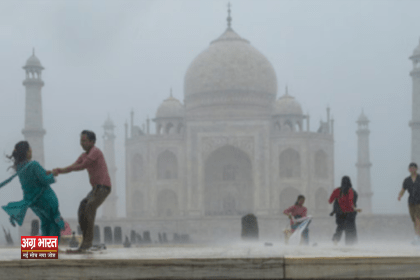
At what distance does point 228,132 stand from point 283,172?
314 cm

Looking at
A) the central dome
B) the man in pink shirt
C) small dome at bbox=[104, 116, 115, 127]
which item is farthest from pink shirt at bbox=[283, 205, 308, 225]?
small dome at bbox=[104, 116, 115, 127]

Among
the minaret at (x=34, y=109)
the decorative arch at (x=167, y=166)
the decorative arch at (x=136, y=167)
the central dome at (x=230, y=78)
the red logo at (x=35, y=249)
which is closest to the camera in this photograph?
the red logo at (x=35, y=249)

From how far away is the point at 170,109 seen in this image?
1119 inches

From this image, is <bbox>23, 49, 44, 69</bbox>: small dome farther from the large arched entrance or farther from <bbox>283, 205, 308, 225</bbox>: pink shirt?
<bbox>283, 205, 308, 225</bbox>: pink shirt

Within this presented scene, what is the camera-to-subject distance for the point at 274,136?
2519 centimetres

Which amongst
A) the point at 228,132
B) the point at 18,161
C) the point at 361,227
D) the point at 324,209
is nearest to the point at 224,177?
the point at 228,132

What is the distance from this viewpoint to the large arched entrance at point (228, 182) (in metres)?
25.7

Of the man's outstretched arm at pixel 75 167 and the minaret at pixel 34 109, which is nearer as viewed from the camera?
the man's outstretched arm at pixel 75 167

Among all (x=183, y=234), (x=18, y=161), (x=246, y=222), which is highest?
(x=18, y=161)

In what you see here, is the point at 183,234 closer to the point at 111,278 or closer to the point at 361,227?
the point at 361,227

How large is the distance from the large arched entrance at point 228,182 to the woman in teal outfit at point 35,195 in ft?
69.6

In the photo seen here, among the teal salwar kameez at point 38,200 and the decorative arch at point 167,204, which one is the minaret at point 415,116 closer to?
the decorative arch at point 167,204

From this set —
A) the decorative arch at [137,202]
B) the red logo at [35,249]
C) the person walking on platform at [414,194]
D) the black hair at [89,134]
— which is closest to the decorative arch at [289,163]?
the decorative arch at [137,202]

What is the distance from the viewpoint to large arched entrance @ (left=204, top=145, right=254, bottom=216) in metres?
25.7
